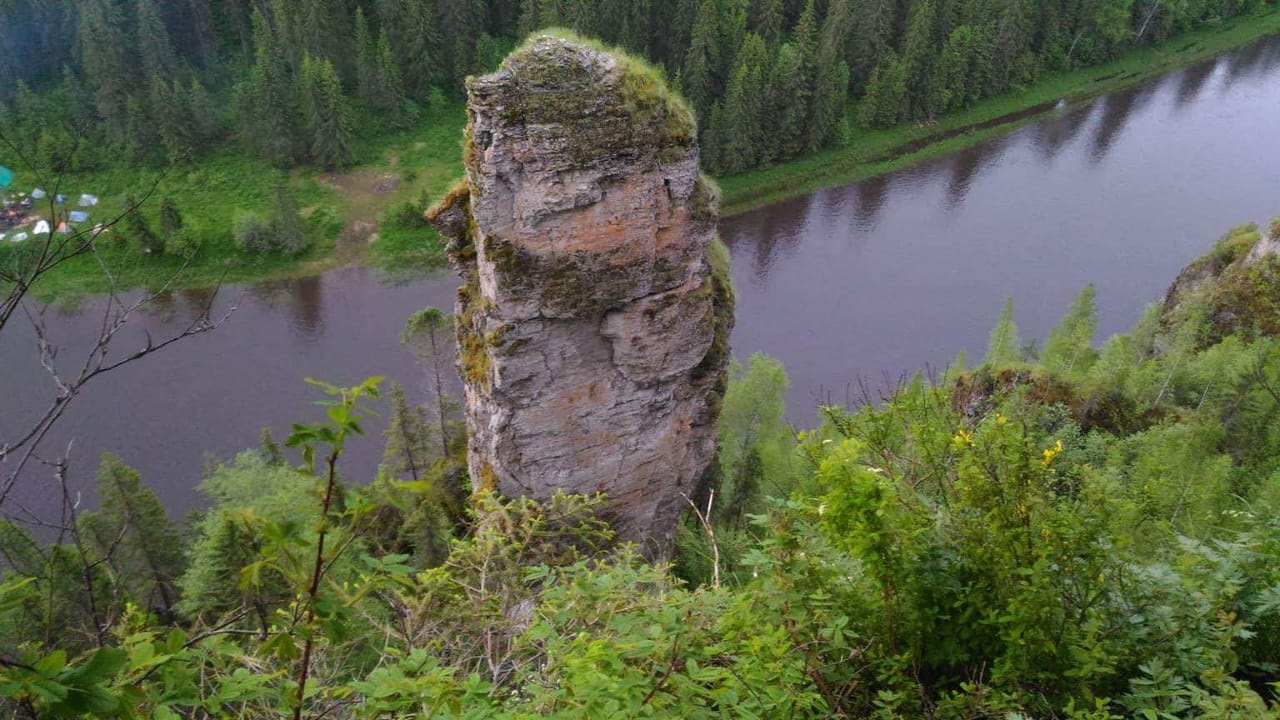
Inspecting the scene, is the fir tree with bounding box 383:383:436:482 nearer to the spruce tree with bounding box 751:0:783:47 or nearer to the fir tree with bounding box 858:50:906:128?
the spruce tree with bounding box 751:0:783:47

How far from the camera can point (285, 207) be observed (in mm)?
40250

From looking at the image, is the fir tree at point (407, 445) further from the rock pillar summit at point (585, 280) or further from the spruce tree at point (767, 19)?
the spruce tree at point (767, 19)

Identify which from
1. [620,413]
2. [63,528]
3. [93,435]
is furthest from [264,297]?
[63,528]

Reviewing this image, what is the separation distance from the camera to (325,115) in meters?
43.9

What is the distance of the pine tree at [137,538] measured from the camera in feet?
66.1

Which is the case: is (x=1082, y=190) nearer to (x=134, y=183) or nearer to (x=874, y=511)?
(x=874, y=511)

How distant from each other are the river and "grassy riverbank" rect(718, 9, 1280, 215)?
3.99 feet

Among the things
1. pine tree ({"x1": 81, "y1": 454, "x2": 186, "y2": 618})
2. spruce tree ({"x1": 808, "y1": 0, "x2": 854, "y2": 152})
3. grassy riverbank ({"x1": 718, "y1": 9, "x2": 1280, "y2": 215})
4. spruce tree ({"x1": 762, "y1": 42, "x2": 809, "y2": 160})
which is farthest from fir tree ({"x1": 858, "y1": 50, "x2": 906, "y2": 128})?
pine tree ({"x1": 81, "y1": 454, "x2": 186, "y2": 618})

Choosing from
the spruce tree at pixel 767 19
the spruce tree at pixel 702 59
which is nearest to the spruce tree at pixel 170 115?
the spruce tree at pixel 702 59

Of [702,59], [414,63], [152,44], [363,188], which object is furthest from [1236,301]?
[152,44]

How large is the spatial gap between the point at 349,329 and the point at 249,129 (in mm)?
16307

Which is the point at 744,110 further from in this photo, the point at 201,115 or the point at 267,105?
the point at 201,115

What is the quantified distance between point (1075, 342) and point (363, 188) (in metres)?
35.4

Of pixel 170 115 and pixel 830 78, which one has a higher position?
pixel 830 78
